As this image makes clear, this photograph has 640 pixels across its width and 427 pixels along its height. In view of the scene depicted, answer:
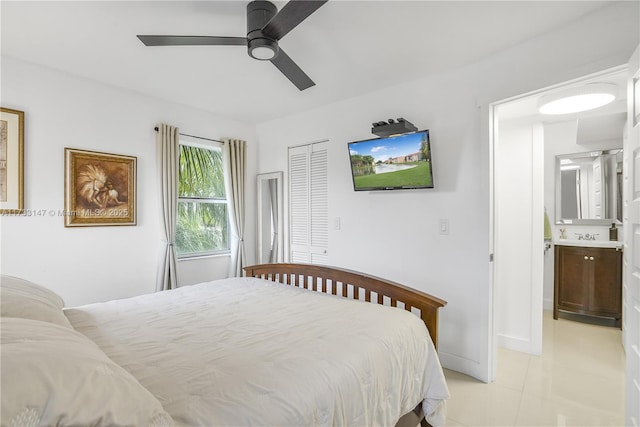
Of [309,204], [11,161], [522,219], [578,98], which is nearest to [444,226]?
[522,219]

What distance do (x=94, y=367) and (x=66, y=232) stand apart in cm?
250

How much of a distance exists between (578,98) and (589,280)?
7.71 feet

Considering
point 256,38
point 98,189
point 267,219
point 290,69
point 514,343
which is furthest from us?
point 267,219

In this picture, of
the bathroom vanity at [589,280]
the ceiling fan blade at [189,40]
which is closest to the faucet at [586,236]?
the bathroom vanity at [589,280]

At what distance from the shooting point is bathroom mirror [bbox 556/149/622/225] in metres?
3.76

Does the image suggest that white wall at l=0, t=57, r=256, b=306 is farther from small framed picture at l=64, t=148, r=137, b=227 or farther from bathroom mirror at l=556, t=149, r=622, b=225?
bathroom mirror at l=556, t=149, r=622, b=225

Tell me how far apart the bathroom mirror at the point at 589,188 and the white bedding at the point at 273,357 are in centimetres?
362

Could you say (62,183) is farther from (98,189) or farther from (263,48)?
(263,48)

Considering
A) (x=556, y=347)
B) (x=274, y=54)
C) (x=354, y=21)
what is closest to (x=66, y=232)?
(x=274, y=54)

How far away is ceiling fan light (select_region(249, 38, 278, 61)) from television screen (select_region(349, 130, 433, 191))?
1.38 meters

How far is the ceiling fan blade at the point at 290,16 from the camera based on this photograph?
52.7 inches

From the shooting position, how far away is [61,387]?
0.65 metres

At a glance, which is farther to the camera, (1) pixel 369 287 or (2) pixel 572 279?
(2) pixel 572 279

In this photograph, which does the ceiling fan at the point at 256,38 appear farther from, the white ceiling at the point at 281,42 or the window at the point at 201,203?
the window at the point at 201,203
